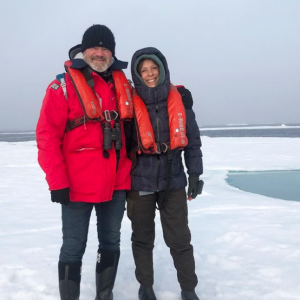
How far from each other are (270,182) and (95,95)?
6.71 meters

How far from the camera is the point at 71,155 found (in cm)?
201

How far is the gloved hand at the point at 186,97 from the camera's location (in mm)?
2354

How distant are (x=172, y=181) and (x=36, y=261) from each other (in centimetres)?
162

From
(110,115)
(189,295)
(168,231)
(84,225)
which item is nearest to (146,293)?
(189,295)

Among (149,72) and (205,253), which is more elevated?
(149,72)

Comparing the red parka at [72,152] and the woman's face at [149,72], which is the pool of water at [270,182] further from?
the red parka at [72,152]

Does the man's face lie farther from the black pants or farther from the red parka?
the black pants

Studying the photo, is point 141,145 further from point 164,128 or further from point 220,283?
point 220,283

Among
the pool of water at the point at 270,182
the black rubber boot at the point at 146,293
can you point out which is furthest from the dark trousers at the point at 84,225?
the pool of water at the point at 270,182

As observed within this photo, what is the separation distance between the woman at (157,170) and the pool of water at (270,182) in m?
4.32

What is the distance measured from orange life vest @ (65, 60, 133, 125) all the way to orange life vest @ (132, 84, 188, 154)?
0.08 metres

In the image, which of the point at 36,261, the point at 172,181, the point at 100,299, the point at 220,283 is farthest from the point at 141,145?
the point at 36,261

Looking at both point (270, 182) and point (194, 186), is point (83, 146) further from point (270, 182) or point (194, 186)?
point (270, 182)

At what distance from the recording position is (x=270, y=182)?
767 cm
